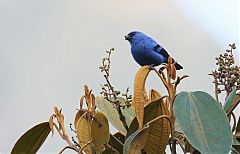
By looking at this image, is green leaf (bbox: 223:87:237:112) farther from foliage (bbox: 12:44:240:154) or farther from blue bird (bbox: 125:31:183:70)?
blue bird (bbox: 125:31:183:70)

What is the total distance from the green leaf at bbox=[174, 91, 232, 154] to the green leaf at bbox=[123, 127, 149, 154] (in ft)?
0.14

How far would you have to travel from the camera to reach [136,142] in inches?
14.1

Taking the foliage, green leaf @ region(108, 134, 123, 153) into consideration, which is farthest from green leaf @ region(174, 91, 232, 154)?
green leaf @ region(108, 134, 123, 153)

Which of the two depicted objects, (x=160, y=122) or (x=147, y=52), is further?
(x=147, y=52)

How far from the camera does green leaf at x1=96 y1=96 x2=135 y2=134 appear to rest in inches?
17.7

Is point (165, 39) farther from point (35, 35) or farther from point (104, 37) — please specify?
point (35, 35)

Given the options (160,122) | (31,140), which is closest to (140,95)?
(160,122)

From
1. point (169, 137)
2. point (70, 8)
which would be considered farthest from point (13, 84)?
point (169, 137)

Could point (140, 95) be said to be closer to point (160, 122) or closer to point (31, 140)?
point (160, 122)

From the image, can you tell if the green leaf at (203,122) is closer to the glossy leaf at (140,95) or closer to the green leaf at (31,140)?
the glossy leaf at (140,95)

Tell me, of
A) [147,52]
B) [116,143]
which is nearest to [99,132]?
[116,143]

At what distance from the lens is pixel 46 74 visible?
3.26 feet

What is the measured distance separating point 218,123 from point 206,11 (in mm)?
785

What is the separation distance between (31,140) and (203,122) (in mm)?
204
